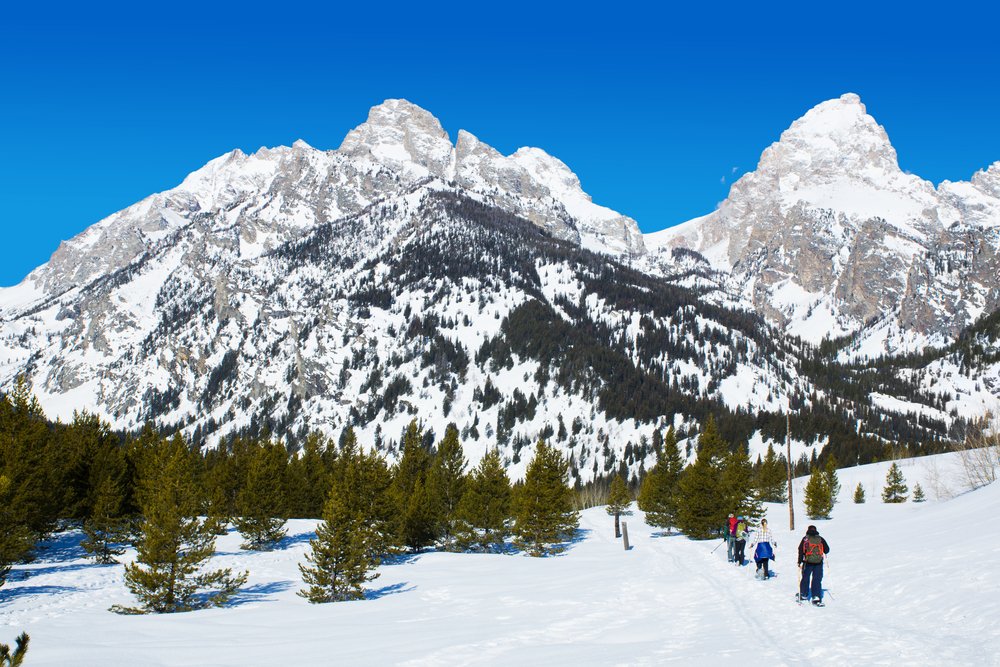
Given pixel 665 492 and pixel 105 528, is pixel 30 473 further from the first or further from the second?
pixel 665 492

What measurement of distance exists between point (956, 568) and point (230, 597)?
30.5 meters

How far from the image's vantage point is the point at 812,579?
2023 centimetres

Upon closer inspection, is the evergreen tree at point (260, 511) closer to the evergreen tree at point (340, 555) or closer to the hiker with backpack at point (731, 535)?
the evergreen tree at point (340, 555)

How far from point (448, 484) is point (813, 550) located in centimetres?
4231

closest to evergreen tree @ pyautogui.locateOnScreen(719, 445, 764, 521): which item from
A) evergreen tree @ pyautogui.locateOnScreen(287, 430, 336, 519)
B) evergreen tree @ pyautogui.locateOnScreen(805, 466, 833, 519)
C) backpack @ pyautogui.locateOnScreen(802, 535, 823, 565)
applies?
evergreen tree @ pyautogui.locateOnScreen(805, 466, 833, 519)

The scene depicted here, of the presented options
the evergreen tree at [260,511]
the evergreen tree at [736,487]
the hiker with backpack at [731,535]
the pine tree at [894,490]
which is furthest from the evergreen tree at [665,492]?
the evergreen tree at [260,511]

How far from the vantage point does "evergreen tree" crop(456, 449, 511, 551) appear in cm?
5225

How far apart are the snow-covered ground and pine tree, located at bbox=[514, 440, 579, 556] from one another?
11272mm

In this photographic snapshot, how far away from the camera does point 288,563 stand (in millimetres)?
43094

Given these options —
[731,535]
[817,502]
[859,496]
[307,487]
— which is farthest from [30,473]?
[859,496]

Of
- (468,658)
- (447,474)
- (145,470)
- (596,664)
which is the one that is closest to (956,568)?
(596,664)

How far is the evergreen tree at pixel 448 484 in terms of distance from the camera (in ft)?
179

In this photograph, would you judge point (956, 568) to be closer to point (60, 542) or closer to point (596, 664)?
point (596, 664)

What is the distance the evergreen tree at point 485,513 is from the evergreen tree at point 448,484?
1.29m
